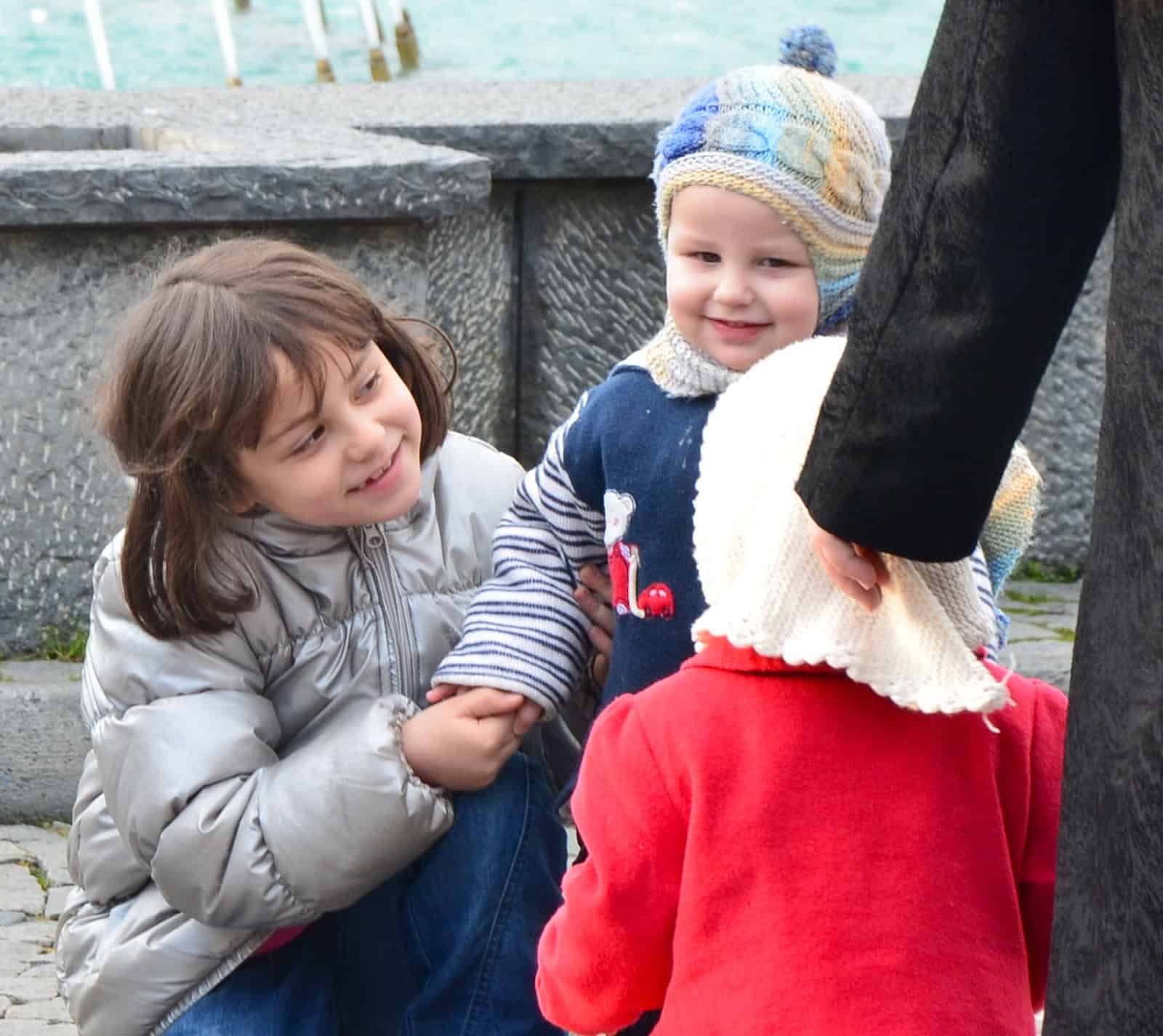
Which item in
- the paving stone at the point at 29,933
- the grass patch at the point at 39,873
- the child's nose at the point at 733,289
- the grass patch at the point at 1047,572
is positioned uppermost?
the child's nose at the point at 733,289

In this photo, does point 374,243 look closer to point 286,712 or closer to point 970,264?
point 286,712

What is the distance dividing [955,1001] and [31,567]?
2.33 metres

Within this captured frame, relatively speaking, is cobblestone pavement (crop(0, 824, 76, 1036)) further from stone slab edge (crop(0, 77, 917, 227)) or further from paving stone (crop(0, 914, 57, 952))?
stone slab edge (crop(0, 77, 917, 227))

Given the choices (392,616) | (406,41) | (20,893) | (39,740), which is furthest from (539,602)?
(406,41)

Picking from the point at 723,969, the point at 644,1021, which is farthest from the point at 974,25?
the point at 644,1021

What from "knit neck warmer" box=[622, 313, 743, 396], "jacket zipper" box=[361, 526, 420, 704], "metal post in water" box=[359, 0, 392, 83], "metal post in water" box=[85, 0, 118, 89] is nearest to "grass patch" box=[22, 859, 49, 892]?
"jacket zipper" box=[361, 526, 420, 704]

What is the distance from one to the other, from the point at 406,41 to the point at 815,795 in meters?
18.7

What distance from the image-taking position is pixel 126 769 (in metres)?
2.13

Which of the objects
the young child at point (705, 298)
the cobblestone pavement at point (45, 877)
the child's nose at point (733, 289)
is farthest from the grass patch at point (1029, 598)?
the child's nose at point (733, 289)

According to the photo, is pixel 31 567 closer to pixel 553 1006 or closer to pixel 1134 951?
pixel 553 1006

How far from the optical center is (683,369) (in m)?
2.13

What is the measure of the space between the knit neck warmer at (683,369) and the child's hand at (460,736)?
0.40m

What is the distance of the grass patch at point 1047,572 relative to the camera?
413 centimetres

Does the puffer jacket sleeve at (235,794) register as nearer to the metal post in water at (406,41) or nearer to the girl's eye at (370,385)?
the girl's eye at (370,385)
